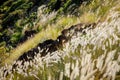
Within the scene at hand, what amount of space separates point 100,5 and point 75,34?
1.98 feet

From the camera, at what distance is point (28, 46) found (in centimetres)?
604

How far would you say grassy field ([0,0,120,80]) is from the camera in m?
3.42

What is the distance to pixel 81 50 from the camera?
4062 millimetres

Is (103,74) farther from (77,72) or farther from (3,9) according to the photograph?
(3,9)

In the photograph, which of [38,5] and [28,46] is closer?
[28,46]

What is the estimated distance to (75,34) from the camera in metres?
5.25

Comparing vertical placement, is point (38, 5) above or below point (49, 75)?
above

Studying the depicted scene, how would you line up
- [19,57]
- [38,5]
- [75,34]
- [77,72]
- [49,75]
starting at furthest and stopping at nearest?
1. [38,5]
2. [19,57]
3. [75,34]
4. [49,75]
5. [77,72]

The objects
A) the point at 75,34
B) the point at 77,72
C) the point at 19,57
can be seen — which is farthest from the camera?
the point at 19,57

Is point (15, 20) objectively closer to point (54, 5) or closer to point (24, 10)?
point (24, 10)

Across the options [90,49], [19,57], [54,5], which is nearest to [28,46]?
[19,57]

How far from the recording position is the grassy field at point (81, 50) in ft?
11.2

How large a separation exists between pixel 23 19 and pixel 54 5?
2.50 ft

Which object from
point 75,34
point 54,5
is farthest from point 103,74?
point 54,5
